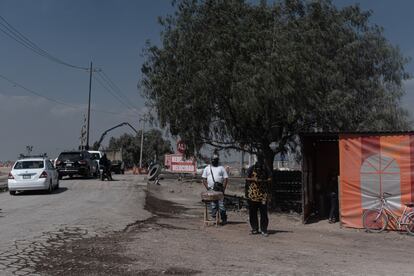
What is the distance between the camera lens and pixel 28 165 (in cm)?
2353

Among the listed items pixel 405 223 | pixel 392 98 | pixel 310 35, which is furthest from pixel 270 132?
pixel 392 98

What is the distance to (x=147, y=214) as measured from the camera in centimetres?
1731

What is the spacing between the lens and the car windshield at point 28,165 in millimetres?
23277

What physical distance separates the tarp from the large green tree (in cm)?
300

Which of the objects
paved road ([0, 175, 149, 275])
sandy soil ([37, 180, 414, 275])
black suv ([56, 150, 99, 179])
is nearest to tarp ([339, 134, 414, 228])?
sandy soil ([37, 180, 414, 275])

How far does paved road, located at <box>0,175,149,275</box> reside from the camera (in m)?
9.88

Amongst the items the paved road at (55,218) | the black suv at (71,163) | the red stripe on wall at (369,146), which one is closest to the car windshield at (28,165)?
the paved road at (55,218)

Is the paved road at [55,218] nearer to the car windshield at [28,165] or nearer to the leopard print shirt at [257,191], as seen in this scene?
the car windshield at [28,165]

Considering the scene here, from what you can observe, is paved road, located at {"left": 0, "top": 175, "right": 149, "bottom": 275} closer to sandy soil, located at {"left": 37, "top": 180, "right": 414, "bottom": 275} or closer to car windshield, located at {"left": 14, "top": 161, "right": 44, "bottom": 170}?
sandy soil, located at {"left": 37, "top": 180, "right": 414, "bottom": 275}

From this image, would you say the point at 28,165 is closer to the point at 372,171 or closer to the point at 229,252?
the point at 372,171

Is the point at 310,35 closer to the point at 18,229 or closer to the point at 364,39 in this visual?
the point at 364,39

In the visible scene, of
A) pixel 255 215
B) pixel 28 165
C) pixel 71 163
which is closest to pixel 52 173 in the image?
pixel 28 165

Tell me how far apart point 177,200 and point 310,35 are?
962cm

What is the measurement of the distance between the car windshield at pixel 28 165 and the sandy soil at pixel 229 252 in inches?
355
